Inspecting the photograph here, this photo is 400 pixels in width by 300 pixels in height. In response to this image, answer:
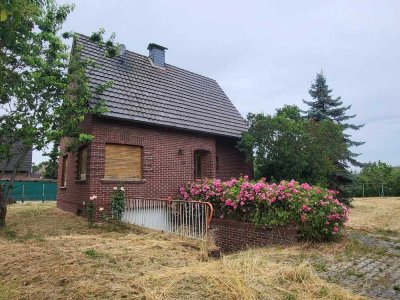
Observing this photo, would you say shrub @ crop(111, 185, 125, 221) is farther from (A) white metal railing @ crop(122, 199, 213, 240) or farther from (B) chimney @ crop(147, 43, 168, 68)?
(B) chimney @ crop(147, 43, 168, 68)

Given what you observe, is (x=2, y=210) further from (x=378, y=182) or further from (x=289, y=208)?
(x=378, y=182)

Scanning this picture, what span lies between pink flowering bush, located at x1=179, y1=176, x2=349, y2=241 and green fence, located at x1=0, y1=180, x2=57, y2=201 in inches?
760

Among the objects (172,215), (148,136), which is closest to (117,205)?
(172,215)

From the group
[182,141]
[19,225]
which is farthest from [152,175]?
[19,225]

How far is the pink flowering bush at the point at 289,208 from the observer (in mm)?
7531

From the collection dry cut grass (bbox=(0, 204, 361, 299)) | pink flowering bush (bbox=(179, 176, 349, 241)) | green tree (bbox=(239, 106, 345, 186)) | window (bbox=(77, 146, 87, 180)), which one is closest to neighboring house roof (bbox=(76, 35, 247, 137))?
green tree (bbox=(239, 106, 345, 186))

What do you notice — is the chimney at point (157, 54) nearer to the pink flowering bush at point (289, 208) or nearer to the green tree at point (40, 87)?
the green tree at point (40, 87)

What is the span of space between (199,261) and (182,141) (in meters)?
7.76

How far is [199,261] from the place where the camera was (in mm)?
5633

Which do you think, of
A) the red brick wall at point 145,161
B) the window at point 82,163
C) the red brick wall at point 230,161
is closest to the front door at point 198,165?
the red brick wall at point 145,161

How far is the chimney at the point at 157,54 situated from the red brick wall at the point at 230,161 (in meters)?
4.79

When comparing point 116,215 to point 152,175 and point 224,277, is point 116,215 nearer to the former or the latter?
point 152,175

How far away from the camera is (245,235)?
8.54m

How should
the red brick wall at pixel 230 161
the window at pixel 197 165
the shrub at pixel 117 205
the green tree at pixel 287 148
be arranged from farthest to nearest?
the red brick wall at pixel 230 161, the window at pixel 197 165, the green tree at pixel 287 148, the shrub at pixel 117 205
